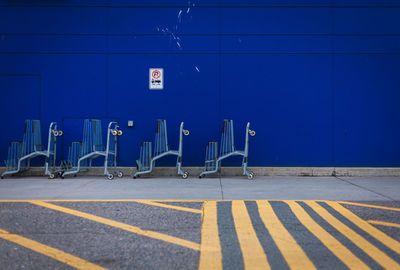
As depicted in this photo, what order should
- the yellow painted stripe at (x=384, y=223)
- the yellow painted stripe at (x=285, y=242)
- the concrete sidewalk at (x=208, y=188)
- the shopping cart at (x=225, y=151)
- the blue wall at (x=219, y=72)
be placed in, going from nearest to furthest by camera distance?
the yellow painted stripe at (x=285, y=242)
the yellow painted stripe at (x=384, y=223)
the concrete sidewalk at (x=208, y=188)
the shopping cart at (x=225, y=151)
the blue wall at (x=219, y=72)

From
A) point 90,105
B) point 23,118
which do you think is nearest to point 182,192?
point 90,105

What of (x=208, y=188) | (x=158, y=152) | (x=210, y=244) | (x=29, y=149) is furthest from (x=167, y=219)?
(x=29, y=149)

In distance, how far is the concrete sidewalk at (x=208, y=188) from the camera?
7055 mm

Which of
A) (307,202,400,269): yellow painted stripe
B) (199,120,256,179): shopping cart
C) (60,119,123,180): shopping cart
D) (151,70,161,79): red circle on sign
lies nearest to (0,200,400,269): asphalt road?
(307,202,400,269): yellow painted stripe

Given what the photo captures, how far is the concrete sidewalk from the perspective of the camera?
23.1ft

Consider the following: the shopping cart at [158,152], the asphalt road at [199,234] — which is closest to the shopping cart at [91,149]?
the shopping cart at [158,152]

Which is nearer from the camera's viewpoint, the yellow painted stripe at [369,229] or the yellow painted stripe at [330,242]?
the yellow painted stripe at [330,242]

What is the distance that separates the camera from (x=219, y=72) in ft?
34.2

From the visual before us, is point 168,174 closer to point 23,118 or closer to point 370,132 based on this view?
point 23,118

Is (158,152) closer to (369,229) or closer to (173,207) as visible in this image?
(173,207)

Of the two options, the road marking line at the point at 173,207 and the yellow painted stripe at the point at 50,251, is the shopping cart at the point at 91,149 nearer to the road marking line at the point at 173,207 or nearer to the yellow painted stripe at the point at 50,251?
the road marking line at the point at 173,207

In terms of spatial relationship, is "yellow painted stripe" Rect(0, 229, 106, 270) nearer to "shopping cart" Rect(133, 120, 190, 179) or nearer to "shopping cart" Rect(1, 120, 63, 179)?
"shopping cart" Rect(133, 120, 190, 179)

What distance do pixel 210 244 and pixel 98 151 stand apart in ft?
20.7

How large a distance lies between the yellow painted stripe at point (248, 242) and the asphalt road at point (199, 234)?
0.01 m
